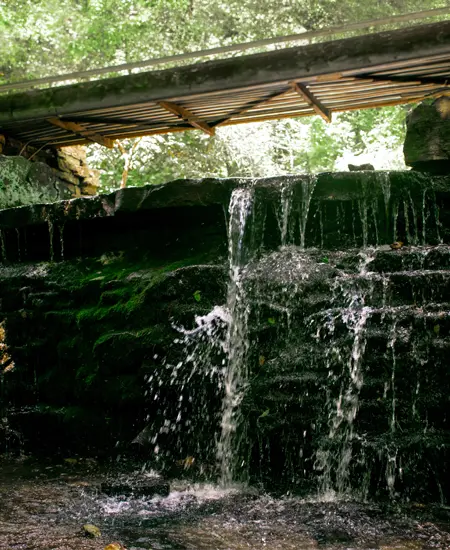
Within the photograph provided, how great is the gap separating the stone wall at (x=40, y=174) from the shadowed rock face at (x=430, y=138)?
4091 millimetres

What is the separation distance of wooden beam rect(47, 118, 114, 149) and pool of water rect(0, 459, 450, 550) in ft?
12.6

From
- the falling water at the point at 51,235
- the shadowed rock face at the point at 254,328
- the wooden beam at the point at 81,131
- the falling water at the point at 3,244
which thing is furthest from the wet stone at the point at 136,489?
the wooden beam at the point at 81,131

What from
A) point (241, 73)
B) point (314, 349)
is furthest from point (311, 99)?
point (314, 349)

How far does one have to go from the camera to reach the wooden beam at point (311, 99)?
543cm

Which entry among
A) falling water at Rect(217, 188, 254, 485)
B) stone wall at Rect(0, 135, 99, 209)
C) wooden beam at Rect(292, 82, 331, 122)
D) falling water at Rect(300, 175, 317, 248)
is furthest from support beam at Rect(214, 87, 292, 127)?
stone wall at Rect(0, 135, 99, 209)

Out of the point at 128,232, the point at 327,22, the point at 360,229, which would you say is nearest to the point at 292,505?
the point at 360,229

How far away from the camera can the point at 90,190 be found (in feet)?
26.3

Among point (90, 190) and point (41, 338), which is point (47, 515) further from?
point (90, 190)

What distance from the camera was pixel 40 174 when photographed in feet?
22.6

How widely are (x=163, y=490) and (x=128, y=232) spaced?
2.71 meters

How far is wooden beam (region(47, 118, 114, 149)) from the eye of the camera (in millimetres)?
6332

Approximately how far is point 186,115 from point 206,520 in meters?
4.26

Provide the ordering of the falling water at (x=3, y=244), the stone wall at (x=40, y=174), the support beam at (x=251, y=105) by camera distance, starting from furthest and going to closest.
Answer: the stone wall at (x=40, y=174) → the falling water at (x=3, y=244) → the support beam at (x=251, y=105)

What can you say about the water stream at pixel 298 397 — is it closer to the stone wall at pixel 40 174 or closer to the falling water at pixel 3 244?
the falling water at pixel 3 244
